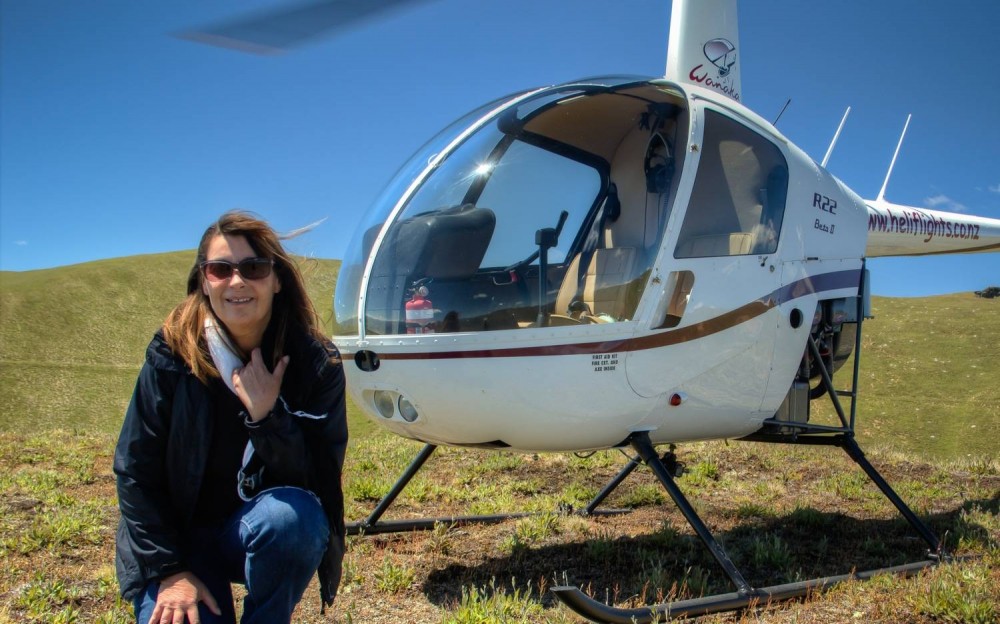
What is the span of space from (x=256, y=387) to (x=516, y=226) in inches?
80.8

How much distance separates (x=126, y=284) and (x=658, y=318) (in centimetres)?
3521

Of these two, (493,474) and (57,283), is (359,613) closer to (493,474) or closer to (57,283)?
(493,474)

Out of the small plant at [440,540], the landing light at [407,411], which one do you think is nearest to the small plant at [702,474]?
the small plant at [440,540]

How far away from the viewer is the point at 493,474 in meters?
6.52

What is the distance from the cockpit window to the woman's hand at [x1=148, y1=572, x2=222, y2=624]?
2794 millimetres

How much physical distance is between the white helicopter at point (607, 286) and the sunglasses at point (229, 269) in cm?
121

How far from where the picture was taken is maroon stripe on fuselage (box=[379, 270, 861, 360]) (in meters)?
3.47

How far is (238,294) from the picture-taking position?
2383mm

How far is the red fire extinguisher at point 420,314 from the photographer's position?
11.7 feet

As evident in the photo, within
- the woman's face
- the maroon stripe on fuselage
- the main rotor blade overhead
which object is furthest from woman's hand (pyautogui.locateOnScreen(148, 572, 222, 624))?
the main rotor blade overhead

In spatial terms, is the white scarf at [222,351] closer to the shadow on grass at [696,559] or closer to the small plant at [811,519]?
the shadow on grass at [696,559]

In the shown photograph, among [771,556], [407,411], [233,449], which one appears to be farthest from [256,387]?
[771,556]

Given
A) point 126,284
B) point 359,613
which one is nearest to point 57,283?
point 126,284

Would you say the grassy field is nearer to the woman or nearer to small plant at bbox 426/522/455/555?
small plant at bbox 426/522/455/555
